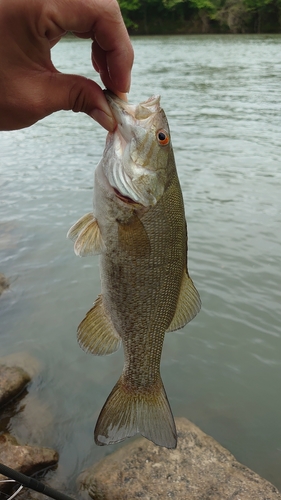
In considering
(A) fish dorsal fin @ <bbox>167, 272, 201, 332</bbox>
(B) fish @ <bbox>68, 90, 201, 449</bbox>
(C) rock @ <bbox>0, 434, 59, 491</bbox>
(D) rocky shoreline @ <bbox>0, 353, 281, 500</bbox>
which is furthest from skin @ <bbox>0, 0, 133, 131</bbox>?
(D) rocky shoreline @ <bbox>0, 353, 281, 500</bbox>

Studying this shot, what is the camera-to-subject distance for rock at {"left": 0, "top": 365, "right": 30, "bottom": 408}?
4.91m

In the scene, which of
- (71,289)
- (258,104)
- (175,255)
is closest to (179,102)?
(258,104)

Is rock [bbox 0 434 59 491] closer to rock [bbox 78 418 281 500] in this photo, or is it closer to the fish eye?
rock [bbox 78 418 281 500]

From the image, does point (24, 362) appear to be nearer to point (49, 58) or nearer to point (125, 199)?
point (125, 199)

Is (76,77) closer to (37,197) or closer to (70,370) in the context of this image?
(70,370)

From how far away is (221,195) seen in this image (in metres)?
9.80

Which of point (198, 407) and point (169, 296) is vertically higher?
point (169, 296)

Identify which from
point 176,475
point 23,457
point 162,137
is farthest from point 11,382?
point 162,137

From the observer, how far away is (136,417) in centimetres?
273

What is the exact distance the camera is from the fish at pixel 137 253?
2.42m

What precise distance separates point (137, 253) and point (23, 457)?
2.53 metres

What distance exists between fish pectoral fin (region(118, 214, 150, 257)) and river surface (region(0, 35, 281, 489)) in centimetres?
279

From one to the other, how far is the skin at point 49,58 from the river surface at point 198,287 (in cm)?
340

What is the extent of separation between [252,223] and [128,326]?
6.33 meters
